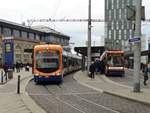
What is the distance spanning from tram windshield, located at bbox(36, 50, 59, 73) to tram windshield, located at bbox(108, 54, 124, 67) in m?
14.3

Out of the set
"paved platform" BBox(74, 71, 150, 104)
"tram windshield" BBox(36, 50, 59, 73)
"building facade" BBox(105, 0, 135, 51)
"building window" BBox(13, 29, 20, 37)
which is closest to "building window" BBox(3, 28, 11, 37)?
"building window" BBox(13, 29, 20, 37)

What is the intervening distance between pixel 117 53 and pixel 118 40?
8952 centimetres

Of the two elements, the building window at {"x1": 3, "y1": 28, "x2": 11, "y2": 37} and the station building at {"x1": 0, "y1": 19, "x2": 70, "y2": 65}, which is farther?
the station building at {"x1": 0, "y1": 19, "x2": 70, "y2": 65}

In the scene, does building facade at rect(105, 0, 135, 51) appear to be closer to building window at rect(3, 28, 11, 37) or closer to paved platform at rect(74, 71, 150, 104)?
building window at rect(3, 28, 11, 37)

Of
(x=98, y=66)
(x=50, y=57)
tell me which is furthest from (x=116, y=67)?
(x=50, y=57)

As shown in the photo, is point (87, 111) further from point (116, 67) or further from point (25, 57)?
point (25, 57)

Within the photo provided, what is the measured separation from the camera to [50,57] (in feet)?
118

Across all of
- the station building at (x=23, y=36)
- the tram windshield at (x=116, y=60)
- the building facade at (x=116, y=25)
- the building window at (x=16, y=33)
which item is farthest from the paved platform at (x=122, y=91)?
the building window at (x=16, y=33)

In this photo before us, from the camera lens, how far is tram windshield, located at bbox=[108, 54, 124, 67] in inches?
1934

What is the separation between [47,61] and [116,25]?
3520 inches

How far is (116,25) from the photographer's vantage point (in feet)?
406

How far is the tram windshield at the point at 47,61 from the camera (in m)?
35.5

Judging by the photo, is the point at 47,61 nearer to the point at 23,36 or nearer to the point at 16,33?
the point at 16,33

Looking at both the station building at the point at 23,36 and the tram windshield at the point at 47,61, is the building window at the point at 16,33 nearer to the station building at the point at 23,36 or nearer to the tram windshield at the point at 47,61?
the station building at the point at 23,36
